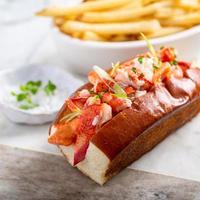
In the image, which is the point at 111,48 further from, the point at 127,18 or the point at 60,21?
the point at 60,21

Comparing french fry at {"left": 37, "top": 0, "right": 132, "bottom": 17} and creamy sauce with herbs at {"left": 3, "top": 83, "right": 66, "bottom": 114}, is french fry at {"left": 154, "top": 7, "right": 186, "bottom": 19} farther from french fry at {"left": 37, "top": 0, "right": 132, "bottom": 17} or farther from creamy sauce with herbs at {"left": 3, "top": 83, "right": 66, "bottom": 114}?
creamy sauce with herbs at {"left": 3, "top": 83, "right": 66, "bottom": 114}

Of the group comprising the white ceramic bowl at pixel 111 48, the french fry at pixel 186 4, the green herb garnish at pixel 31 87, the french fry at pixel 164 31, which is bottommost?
the green herb garnish at pixel 31 87

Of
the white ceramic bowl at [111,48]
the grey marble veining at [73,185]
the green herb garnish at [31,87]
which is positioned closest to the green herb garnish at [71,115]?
the grey marble veining at [73,185]

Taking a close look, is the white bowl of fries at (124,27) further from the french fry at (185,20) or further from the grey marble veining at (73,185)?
the grey marble veining at (73,185)

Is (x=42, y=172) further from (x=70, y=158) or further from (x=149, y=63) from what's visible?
(x=149, y=63)

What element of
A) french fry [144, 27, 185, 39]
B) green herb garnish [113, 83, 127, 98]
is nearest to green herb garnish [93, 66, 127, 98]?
green herb garnish [113, 83, 127, 98]

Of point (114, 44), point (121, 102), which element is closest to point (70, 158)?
point (121, 102)
